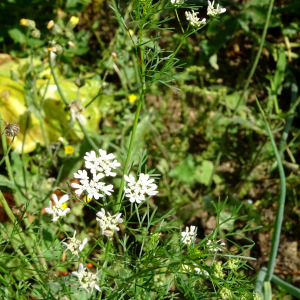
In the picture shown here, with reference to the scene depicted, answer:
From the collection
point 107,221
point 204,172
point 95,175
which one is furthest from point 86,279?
point 204,172

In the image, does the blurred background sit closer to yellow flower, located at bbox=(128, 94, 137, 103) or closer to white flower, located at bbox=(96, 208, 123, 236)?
yellow flower, located at bbox=(128, 94, 137, 103)

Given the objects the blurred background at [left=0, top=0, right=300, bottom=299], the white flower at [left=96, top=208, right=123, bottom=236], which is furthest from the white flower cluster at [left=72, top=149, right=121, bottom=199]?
the blurred background at [left=0, top=0, right=300, bottom=299]

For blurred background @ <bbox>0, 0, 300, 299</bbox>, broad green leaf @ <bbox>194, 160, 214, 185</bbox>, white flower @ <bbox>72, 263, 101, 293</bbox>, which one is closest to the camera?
white flower @ <bbox>72, 263, 101, 293</bbox>

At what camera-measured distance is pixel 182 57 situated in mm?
2398

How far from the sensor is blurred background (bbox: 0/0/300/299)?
72.7 inches

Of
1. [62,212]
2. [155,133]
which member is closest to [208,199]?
[155,133]

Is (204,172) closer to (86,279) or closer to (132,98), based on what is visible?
(132,98)

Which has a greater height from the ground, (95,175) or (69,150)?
(95,175)

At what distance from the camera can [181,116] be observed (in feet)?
7.73

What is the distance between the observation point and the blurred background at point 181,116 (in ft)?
6.06

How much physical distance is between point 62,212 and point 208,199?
1043mm

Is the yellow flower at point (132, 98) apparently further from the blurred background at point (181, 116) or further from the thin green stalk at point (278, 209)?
the thin green stalk at point (278, 209)

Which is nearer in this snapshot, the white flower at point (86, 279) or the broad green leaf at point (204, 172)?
the white flower at point (86, 279)

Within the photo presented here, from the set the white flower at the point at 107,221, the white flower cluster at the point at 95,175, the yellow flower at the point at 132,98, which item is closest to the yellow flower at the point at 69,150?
the yellow flower at the point at 132,98
